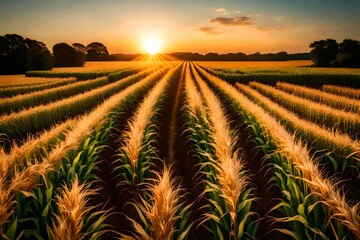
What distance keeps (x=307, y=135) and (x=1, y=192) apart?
7.19 m

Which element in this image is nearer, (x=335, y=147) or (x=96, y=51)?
(x=335, y=147)

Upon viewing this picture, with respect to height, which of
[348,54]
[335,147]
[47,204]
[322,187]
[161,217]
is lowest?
[348,54]

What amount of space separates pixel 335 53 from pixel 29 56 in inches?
2613

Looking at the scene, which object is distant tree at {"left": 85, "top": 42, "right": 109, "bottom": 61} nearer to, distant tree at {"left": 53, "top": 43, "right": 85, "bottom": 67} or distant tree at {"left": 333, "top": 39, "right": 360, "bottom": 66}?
distant tree at {"left": 53, "top": 43, "right": 85, "bottom": 67}

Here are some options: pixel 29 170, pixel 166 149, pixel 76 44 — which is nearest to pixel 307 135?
pixel 166 149

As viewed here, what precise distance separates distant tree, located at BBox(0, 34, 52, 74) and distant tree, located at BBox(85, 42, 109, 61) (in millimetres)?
40718

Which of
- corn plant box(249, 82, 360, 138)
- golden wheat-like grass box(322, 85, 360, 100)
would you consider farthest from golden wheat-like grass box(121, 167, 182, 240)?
golden wheat-like grass box(322, 85, 360, 100)

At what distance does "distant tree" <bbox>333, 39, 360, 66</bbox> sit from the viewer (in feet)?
214

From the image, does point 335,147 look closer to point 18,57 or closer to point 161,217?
point 161,217

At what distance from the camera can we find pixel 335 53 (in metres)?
72.6

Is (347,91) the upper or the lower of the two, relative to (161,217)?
lower

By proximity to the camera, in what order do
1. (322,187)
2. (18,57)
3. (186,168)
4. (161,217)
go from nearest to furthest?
(161,217) → (322,187) → (186,168) → (18,57)

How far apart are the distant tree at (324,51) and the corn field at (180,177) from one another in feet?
215

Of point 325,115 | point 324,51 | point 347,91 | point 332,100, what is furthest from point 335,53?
point 325,115
